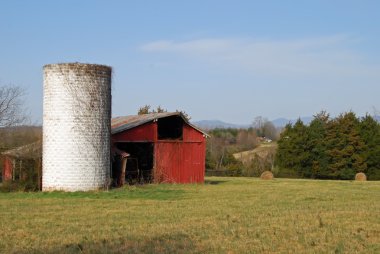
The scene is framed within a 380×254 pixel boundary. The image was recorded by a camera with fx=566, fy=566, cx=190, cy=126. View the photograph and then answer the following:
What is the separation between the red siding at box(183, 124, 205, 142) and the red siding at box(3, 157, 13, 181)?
1056 cm

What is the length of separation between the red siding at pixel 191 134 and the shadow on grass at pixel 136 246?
2303cm

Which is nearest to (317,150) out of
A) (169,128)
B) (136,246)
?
(169,128)

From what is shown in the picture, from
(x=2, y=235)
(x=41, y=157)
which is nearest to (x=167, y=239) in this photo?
(x=2, y=235)

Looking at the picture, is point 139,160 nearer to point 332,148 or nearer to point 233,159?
point 332,148

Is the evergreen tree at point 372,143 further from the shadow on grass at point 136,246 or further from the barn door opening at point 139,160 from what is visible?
the shadow on grass at point 136,246

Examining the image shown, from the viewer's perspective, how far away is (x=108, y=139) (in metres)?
28.5

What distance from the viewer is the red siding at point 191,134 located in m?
35.6

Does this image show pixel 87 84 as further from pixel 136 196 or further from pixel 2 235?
pixel 2 235

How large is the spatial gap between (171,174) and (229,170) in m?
27.1

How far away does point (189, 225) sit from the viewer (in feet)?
48.6

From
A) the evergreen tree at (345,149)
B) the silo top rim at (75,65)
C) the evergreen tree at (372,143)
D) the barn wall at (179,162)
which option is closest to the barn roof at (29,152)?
the silo top rim at (75,65)

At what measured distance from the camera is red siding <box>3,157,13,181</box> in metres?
30.5

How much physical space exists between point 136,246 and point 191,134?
24.3 m

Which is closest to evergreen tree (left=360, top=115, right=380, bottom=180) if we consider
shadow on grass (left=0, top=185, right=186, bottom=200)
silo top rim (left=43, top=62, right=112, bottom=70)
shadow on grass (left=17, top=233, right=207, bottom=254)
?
shadow on grass (left=0, top=185, right=186, bottom=200)
